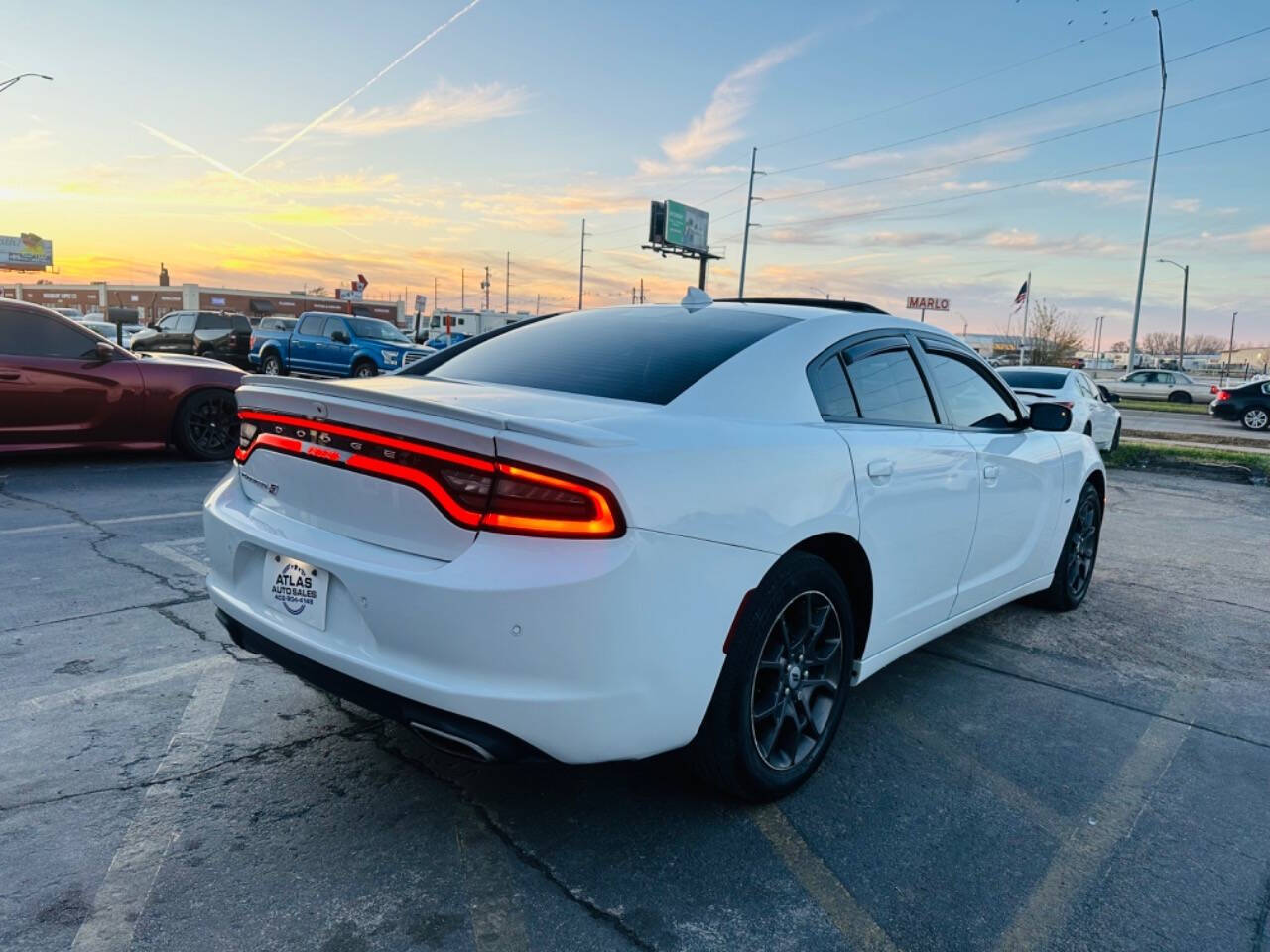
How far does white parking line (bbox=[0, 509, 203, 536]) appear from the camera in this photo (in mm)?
5789

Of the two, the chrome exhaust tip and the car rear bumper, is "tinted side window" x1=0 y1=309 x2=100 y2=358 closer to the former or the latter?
the car rear bumper

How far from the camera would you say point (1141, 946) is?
7.27 feet

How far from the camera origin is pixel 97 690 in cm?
337

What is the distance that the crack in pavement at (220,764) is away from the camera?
2604 millimetres

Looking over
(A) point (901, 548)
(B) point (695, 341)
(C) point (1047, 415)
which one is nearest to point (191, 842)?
(B) point (695, 341)

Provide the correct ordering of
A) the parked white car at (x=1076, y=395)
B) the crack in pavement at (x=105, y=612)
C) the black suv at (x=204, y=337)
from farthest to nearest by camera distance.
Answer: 1. the black suv at (x=204, y=337)
2. the parked white car at (x=1076, y=395)
3. the crack in pavement at (x=105, y=612)

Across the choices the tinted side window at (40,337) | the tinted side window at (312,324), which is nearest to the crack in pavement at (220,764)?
the tinted side window at (40,337)

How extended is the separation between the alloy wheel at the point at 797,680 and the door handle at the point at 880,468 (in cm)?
49

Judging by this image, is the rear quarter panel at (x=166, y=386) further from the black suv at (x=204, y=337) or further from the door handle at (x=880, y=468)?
the black suv at (x=204, y=337)

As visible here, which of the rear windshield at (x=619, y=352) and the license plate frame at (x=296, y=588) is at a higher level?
the rear windshield at (x=619, y=352)

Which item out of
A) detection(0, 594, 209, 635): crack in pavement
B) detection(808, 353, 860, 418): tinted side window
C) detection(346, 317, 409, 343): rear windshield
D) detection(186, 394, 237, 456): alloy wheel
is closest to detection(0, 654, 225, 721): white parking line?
detection(0, 594, 209, 635): crack in pavement

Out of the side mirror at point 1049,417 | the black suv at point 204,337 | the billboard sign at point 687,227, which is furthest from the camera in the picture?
the billboard sign at point 687,227

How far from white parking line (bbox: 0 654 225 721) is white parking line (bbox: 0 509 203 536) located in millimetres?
2968

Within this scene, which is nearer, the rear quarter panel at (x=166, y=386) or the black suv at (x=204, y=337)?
the rear quarter panel at (x=166, y=386)
